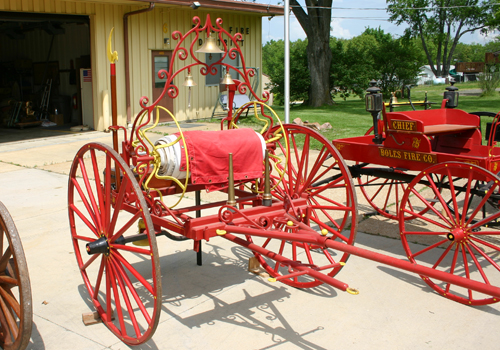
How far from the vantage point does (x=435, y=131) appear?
5.00 meters

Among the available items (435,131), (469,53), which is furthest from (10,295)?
(469,53)

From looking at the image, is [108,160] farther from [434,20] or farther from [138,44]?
[434,20]

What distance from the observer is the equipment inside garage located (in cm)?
1570

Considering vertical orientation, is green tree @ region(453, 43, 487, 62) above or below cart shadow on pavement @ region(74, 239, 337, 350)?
above

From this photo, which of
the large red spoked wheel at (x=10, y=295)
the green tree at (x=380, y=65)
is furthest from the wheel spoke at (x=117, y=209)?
the green tree at (x=380, y=65)

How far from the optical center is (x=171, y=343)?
3.57 metres

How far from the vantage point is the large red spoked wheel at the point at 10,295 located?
2.94 metres

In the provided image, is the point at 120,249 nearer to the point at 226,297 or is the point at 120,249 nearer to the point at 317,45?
the point at 226,297

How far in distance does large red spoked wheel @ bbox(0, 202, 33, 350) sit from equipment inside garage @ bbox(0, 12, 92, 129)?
1291cm

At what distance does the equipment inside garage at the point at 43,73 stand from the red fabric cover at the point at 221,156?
40.7 feet

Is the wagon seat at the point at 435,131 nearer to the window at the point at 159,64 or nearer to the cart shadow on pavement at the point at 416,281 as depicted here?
the cart shadow on pavement at the point at 416,281

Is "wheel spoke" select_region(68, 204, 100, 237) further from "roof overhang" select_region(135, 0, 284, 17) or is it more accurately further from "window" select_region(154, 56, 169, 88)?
"window" select_region(154, 56, 169, 88)

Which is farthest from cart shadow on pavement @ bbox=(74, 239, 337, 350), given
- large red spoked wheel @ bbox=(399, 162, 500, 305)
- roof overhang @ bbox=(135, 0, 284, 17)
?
roof overhang @ bbox=(135, 0, 284, 17)

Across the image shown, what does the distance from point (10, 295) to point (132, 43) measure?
11.8 meters
